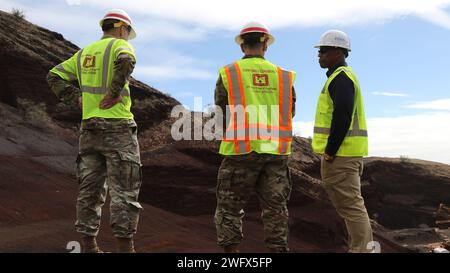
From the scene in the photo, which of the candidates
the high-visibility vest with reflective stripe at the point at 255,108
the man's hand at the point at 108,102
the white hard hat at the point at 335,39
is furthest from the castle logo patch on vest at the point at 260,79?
the man's hand at the point at 108,102

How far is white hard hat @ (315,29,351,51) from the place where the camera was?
16.8 feet

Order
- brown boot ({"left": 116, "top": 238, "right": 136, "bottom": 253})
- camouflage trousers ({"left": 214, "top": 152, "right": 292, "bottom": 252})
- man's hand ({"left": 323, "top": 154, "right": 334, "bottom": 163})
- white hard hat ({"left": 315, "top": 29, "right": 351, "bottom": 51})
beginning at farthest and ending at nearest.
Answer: white hard hat ({"left": 315, "top": 29, "right": 351, "bottom": 51}) < man's hand ({"left": 323, "top": 154, "right": 334, "bottom": 163}) < camouflage trousers ({"left": 214, "top": 152, "right": 292, "bottom": 252}) < brown boot ({"left": 116, "top": 238, "right": 136, "bottom": 253})

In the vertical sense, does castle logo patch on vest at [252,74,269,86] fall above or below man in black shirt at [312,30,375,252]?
above

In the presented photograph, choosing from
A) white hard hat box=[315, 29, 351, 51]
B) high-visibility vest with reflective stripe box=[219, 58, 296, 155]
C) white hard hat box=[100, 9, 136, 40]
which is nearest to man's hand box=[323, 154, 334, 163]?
high-visibility vest with reflective stripe box=[219, 58, 296, 155]

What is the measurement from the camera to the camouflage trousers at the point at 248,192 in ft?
14.9

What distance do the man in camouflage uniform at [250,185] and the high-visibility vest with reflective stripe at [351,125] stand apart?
444 mm

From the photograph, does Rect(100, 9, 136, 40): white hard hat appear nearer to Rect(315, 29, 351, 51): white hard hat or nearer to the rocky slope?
Rect(315, 29, 351, 51): white hard hat

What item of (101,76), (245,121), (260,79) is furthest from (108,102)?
(260,79)

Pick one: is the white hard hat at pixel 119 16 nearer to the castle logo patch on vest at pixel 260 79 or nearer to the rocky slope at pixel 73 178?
the castle logo patch on vest at pixel 260 79

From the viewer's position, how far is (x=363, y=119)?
5.01 m

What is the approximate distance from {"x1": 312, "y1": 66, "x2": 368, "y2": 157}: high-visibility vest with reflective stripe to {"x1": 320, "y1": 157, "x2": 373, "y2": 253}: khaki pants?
120 millimetres

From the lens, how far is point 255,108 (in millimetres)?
4633
